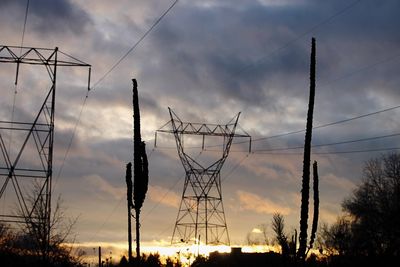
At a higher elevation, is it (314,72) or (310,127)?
(314,72)

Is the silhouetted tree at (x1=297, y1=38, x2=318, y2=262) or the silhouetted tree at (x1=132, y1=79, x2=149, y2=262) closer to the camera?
the silhouetted tree at (x1=297, y1=38, x2=318, y2=262)

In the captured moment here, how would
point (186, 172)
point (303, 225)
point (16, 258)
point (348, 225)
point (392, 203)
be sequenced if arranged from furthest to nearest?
1. point (348, 225)
2. point (392, 203)
3. point (16, 258)
4. point (186, 172)
5. point (303, 225)

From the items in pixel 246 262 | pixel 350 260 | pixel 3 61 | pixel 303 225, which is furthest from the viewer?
pixel 246 262

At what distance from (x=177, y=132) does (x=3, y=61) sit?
14723 mm

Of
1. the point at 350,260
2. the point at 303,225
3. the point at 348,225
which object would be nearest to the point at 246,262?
the point at 348,225

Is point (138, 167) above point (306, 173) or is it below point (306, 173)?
above

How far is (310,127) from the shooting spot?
32.8 m

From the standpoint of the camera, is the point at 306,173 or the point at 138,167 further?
the point at 138,167

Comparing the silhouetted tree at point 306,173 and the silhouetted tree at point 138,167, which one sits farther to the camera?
the silhouetted tree at point 138,167

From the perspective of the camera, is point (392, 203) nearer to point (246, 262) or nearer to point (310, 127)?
point (246, 262)

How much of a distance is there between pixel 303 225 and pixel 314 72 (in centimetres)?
728

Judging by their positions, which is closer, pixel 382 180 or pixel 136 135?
pixel 136 135

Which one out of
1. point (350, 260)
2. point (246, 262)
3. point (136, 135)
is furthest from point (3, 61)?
point (246, 262)

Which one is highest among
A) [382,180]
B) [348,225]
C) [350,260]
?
[382,180]
